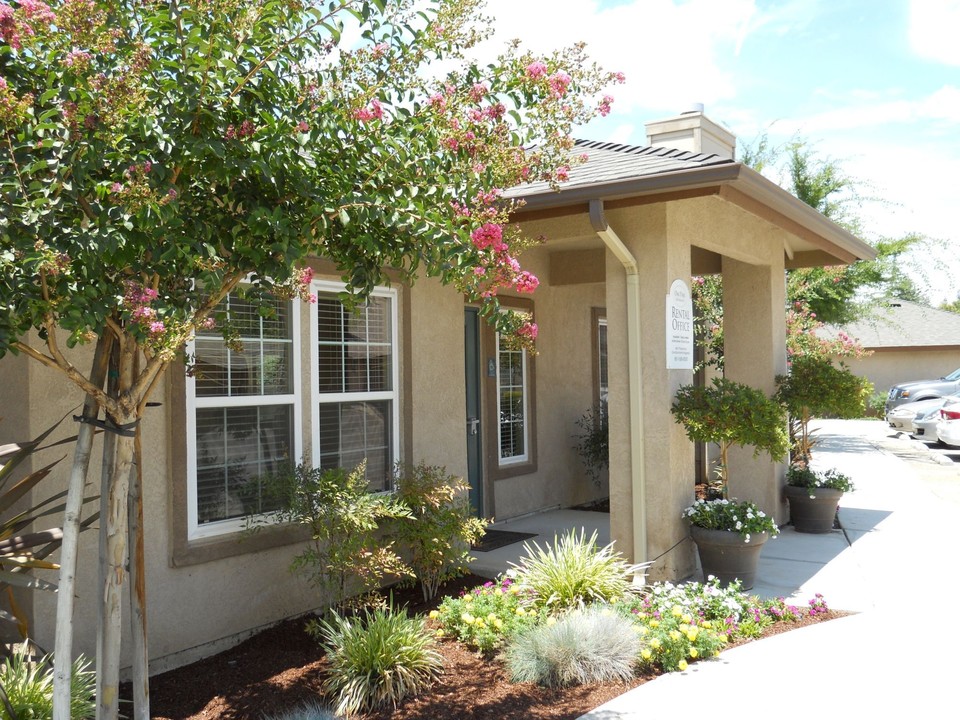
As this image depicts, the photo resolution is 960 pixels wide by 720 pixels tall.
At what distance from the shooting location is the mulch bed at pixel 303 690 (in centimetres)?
427

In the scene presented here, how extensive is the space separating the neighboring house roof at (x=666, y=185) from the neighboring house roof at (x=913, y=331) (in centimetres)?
2712

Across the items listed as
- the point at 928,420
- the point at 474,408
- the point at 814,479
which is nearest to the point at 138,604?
the point at 474,408

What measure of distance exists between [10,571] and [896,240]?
67.1 ft

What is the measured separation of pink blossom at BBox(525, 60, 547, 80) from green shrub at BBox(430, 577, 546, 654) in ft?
10.4

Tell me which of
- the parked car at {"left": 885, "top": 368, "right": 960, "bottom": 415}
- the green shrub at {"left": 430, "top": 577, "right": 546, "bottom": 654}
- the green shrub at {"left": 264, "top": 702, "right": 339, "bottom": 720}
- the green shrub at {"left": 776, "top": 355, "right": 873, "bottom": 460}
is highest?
the green shrub at {"left": 776, "top": 355, "right": 873, "bottom": 460}

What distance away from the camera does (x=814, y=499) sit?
8.60 m

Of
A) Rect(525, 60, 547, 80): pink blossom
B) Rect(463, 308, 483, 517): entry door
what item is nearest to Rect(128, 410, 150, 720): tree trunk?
Rect(525, 60, 547, 80): pink blossom

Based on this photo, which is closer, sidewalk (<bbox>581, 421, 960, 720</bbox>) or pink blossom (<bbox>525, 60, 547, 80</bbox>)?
pink blossom (<bbox>525, 60, 547, 80</bbox>)

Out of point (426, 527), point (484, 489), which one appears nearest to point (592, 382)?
point (484, 489)

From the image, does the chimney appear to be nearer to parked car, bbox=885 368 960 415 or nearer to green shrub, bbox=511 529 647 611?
green shrub, bbox=511 529 647 611

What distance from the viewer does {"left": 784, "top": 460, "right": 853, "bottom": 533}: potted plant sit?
28.2 ft

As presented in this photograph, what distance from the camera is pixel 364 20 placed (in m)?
3.27

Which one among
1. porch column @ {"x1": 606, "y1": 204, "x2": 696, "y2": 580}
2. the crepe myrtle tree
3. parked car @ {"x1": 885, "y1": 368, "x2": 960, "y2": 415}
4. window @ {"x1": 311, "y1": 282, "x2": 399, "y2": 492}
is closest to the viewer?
the crepe myrtle tree

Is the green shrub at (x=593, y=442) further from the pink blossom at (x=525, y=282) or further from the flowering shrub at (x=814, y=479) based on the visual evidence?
the pink blossom at (x=525, y=282)
